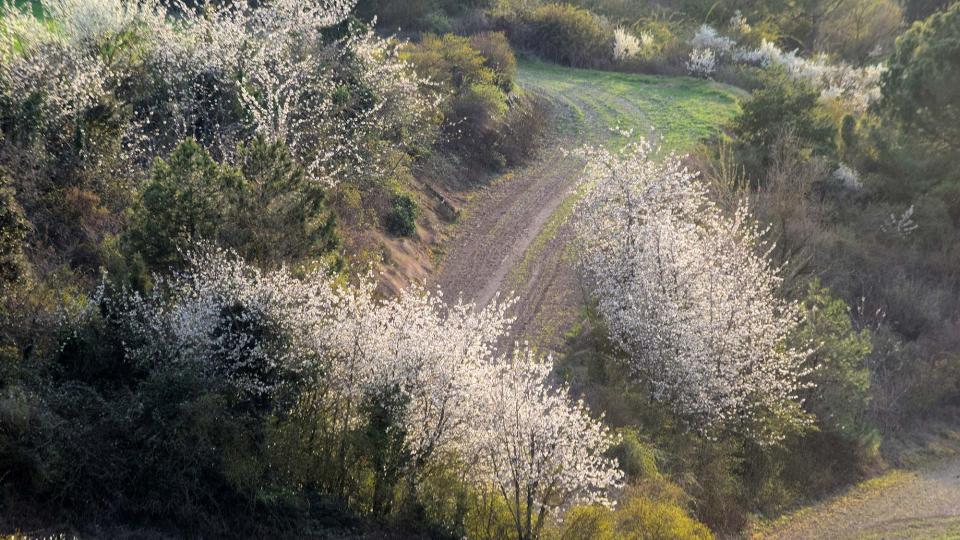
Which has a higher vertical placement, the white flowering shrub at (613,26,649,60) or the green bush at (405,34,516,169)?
the white flowering shrub at (613,26,649,60)

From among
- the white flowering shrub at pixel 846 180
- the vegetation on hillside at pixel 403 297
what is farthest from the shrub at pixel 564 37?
the white flowering shrub at pixel 846 180

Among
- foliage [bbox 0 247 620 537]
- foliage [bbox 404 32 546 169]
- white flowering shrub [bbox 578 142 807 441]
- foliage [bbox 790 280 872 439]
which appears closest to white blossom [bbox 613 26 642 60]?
foliage [bbox 404 32 546 169]

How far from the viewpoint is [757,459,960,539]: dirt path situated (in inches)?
784

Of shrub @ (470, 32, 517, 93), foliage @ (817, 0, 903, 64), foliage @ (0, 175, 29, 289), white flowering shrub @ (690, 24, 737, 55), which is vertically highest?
foliage @ (817, 0, 903, 64)

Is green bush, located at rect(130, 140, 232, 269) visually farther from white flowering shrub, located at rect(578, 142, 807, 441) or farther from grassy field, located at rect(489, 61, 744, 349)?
white flowering shrub, located at rect(578, 142, 807, 441)

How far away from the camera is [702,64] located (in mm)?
44812

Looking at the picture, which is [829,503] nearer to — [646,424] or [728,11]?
[646,424]

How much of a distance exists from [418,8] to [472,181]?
1696 centimetres

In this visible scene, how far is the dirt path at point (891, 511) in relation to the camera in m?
19.9

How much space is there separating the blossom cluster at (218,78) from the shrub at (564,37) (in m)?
20.5

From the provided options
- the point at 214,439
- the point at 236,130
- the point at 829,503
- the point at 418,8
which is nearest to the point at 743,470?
the point at 829,503

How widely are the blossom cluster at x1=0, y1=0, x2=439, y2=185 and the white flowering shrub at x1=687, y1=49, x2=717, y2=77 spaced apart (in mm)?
23037

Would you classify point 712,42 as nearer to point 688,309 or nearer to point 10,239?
point 688,309

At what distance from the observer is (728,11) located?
181 ft
